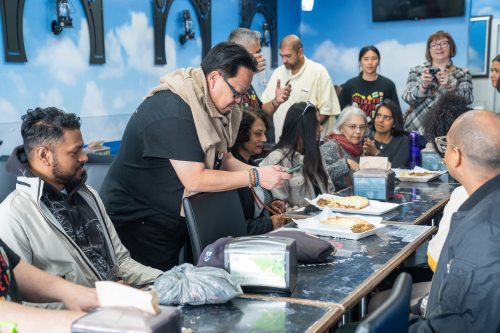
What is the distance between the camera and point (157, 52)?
18.7ft

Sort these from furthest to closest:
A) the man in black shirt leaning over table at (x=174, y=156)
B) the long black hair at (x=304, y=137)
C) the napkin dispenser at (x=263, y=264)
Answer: the long black hair at (x=304, y=137), the man in black shirt leaning over table at (x=174, y=156), the napkin dispenser at (x=263, y=264)

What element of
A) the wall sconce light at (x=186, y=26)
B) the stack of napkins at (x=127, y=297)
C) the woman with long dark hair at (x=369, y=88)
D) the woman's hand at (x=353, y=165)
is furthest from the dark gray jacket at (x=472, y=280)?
the wall sconce light at (x=186, y=26)

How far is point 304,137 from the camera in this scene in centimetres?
363

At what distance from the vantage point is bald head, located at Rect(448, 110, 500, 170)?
1818mm

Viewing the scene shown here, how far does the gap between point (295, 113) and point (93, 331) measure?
2.65m

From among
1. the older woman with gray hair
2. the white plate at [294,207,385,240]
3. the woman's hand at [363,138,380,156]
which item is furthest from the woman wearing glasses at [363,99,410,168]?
the white plate at [294,207,385,240]

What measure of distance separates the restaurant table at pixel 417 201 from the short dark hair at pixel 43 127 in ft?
4.16

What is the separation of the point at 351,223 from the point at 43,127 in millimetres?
1266

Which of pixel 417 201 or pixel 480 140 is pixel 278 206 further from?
pixel 480 140

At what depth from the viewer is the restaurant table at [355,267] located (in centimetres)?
182

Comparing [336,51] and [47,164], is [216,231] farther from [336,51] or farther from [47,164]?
[336,51]

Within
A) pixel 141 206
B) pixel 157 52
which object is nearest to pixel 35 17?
pixel 157 52

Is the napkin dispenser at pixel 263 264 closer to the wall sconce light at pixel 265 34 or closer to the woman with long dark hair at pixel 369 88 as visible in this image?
the woman with long dark hair at pixel 369 88

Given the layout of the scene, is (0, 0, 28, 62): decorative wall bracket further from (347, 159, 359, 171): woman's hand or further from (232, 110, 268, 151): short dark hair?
(347, 159, 359, 171): woman's hand
